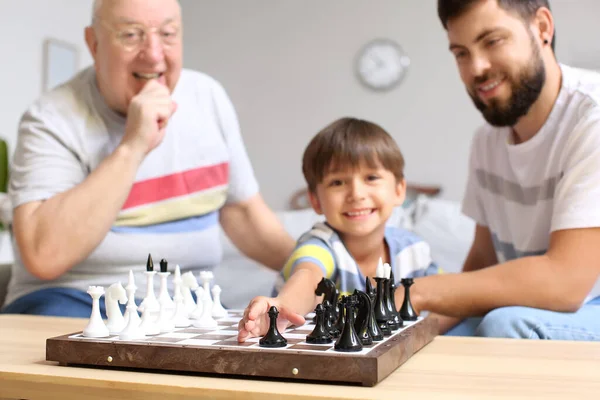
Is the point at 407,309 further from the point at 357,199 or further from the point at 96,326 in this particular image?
the point at 96,326

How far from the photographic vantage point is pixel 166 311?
1146 mm

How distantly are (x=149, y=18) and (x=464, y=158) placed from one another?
2.76m

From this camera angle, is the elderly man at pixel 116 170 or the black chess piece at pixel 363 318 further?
the elderly man at pixel 116 170

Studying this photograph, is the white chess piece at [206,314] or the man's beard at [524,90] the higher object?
the man's beard at [524,90]

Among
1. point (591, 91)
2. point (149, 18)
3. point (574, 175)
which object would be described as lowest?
point (574, 175)

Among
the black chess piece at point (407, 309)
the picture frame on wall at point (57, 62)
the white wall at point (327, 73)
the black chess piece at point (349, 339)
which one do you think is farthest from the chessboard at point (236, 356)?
the picture frame on wall at point (57, 62)

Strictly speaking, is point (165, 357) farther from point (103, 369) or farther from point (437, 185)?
point (437, 185)

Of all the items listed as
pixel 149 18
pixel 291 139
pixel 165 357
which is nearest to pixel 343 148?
pixel 149 18

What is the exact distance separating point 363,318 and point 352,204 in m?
0.66

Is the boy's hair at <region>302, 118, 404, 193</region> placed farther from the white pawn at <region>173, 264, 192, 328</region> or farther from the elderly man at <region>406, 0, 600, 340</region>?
the white pawn at <region>173, 264, 192, 328</region>

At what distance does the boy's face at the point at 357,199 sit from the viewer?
1671mm

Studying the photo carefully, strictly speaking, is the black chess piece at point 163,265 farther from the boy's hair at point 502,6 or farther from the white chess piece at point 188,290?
the boy's hair at point 502,6

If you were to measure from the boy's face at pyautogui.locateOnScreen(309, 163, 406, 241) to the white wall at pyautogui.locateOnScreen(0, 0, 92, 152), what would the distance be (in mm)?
2935

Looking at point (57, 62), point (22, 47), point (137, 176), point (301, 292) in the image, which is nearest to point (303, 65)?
point (57, 62)
